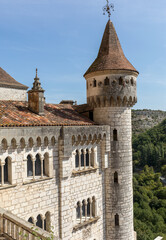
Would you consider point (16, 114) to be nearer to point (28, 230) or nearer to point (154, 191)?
point (28, 230)

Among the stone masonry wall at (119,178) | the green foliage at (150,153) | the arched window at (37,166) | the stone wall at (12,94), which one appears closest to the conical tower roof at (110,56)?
the stone masonry wall at (119,178)

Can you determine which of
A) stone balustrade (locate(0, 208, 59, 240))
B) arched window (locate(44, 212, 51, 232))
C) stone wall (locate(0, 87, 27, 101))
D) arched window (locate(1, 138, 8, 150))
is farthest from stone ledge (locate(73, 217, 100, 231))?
stone wall (locate(0, 87, 27, 101))

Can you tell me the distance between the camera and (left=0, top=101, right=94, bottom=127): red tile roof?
45.1ft

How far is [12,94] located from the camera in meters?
26.6

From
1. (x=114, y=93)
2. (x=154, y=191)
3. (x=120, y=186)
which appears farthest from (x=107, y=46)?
(x=154, y=191)

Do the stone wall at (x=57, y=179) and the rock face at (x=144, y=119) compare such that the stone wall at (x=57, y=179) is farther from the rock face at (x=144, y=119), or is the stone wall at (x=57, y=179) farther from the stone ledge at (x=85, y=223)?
the rock face at (x=144, y=119)

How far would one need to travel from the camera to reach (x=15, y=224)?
364 inches

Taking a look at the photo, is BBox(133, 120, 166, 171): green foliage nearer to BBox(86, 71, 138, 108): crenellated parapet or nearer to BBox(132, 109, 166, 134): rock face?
BBox(132, 109, 166, 134): rock face

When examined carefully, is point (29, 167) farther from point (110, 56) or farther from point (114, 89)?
point (110, 56)

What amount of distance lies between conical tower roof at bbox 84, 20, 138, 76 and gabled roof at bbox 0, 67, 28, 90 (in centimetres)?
956

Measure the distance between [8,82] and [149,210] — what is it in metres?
47.0

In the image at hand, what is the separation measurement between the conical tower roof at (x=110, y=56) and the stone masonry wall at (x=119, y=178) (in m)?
3.67

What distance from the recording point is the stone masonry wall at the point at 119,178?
19.6 meters

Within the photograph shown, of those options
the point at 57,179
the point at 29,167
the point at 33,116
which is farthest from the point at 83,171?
the point at 33,116
